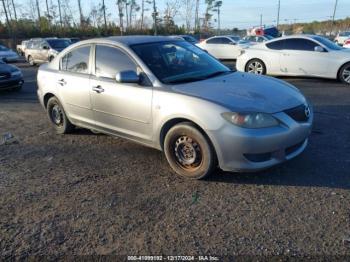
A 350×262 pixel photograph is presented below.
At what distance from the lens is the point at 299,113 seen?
4191 mm

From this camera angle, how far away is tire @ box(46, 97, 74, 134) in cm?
621

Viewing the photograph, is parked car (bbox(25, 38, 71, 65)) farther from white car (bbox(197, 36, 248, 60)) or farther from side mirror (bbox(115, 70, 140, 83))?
side mirror (bbox(115, 70, 140, 83))

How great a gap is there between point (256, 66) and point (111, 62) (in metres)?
7.70

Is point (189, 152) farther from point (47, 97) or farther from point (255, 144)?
point (47, 97)

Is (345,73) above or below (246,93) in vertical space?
below

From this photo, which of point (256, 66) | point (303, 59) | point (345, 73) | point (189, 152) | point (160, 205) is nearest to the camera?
point (160, 205)

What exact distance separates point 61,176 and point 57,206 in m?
0.84

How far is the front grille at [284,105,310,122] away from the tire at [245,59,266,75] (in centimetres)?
744

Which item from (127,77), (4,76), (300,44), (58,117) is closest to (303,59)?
(300,44)

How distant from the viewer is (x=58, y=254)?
9.95ft

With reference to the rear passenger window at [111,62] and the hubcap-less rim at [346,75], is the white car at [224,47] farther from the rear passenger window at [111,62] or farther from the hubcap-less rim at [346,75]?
the rear passenger window at [111,62]

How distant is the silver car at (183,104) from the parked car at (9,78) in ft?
20.0

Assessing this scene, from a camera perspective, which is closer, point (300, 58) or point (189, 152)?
point (189, 152)

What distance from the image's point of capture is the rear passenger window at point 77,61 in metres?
5.45
